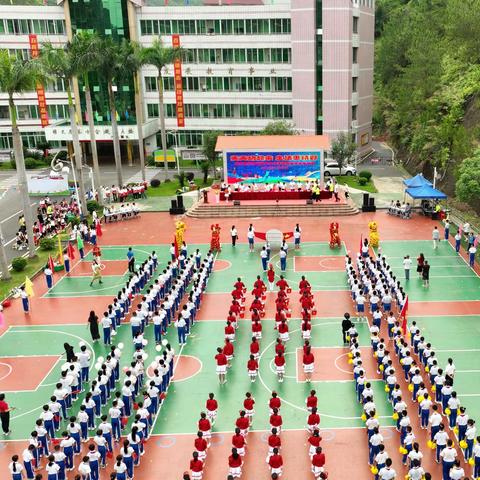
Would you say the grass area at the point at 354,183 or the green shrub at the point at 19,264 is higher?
the grass area at the point at 354,183

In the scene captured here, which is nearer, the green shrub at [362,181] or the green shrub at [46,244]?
the green shrub at [46,244]

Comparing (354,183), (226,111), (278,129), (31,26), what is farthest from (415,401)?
(31,26)

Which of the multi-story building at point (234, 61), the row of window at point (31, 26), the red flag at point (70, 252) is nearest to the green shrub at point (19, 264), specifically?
the red flag at point (70, 252)

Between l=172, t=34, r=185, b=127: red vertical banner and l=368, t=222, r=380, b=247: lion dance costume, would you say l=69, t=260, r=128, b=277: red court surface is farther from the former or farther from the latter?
l=172, t=34, r=185, b=127: red vertical banner

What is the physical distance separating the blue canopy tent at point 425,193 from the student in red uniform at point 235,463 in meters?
22.4

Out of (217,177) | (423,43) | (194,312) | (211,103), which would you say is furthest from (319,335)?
(211,103)

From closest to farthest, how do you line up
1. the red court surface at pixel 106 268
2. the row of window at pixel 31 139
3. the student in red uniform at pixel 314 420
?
the student in red uniform at pixel 314 420 < the red court surface at pixel 106 268 < the row of window at pixel 31 139

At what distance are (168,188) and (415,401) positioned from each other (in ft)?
96.3

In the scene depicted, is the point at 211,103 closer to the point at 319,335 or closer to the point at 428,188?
the point at 428,188

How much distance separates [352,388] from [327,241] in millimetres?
13722

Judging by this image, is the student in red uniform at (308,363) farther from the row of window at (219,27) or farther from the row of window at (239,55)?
the row of window at (219,27)

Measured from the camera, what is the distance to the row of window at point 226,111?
51.2 metres

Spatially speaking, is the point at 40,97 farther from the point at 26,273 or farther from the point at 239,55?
the point at 26,273

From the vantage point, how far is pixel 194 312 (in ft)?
67.9
